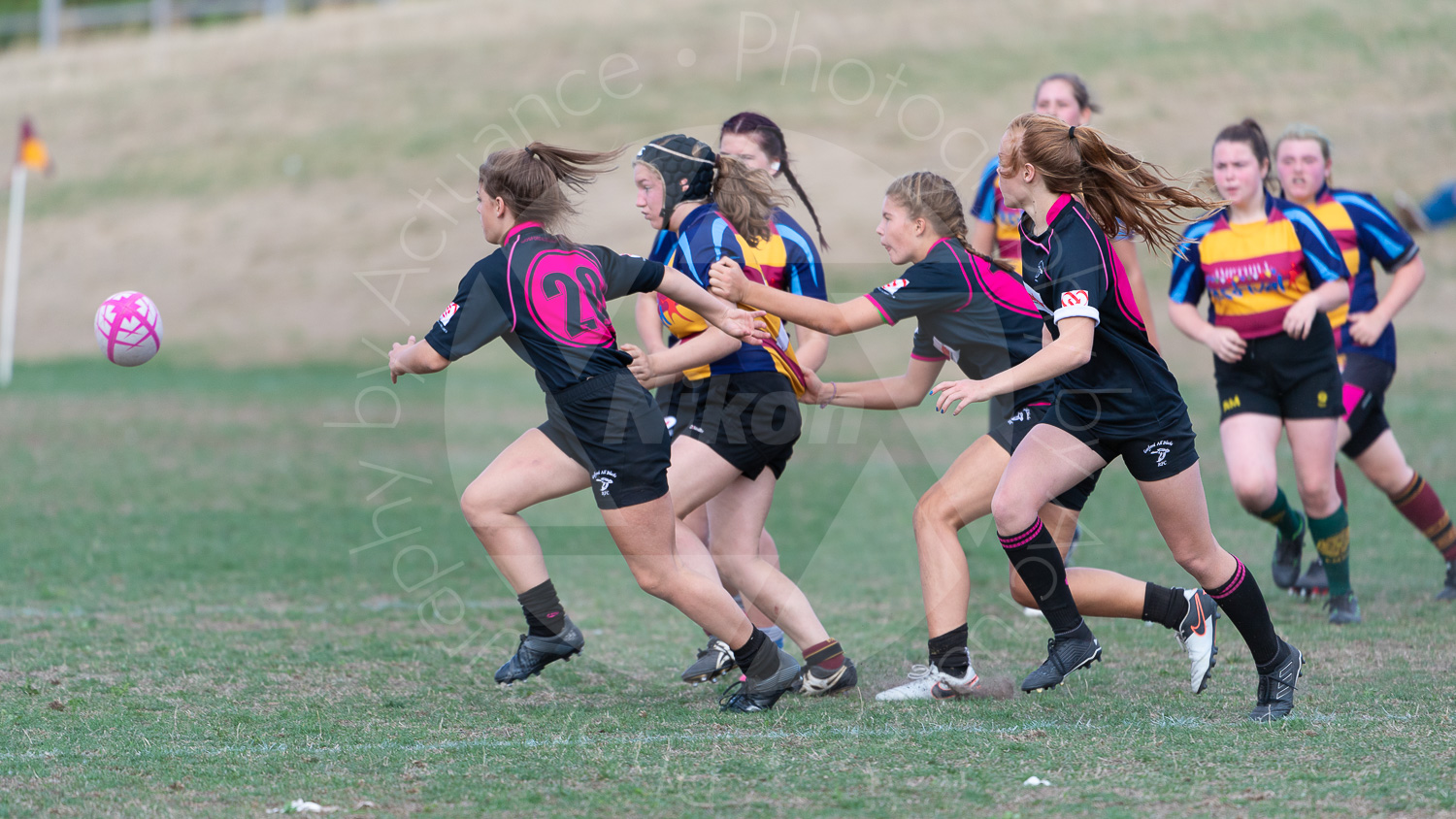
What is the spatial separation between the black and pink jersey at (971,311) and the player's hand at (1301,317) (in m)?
1.81

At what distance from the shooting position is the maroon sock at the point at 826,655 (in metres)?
5.12

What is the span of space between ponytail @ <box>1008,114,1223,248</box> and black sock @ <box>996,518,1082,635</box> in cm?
109

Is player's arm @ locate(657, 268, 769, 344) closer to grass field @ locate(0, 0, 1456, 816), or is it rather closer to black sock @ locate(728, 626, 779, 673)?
grass field @ locate(0, 0, 1456, 816)

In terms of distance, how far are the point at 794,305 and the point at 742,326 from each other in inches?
9.0

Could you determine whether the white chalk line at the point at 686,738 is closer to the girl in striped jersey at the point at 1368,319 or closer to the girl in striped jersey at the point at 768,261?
the girl in striped jersey at the point at 768,261

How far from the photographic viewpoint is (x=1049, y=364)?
4223 millimetres

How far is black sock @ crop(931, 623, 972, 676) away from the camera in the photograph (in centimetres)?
495

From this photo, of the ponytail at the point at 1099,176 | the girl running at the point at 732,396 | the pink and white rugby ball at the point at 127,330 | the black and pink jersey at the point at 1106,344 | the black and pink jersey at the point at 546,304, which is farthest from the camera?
the pink and white rugby ball at the point at 127,330

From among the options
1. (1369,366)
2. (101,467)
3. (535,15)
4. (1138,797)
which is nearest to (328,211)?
(535,15)

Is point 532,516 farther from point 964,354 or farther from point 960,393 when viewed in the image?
point 960,393

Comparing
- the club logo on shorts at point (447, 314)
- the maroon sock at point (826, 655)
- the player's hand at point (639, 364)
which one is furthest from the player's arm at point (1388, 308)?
the club logo on shorts at point (447, 314)

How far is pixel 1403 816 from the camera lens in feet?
11.5

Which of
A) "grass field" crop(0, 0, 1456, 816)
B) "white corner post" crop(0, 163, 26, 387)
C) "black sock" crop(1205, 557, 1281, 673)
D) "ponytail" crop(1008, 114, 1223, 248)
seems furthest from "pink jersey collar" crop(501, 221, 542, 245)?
"white corner post" crop(0, 163, 26, 387)

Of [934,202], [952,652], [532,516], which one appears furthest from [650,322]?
[532,516]
